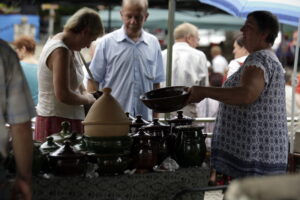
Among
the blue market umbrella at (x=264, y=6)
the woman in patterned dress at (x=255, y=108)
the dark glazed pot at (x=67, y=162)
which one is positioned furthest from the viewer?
the blue market umbrella at (x=264, y=6)

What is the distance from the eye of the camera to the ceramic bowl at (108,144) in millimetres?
2998

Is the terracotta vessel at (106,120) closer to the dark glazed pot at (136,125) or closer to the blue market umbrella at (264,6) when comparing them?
the dark glazed pot at (136,125)

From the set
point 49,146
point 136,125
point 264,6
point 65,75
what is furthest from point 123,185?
point 264,6

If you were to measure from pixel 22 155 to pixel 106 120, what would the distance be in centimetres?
68

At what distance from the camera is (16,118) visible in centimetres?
239

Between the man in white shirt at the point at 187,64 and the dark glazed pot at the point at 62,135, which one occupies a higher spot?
the man in white shirt at the point at 187,64

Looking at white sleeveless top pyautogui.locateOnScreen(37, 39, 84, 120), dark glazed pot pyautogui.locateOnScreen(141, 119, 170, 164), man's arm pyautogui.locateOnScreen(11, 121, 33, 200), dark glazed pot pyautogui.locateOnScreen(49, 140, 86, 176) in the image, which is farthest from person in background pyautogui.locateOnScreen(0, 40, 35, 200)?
white sleeveless top pyautogui.locateOnScreen(37, 39, 84, 120)

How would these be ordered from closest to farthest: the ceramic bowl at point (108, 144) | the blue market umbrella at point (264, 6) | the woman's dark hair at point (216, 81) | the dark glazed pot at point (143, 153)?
1. the ceramic bowl at point (108, 144)
2. the dark glazed pot at point (143, 153)
3. the blue market umbrella at point (264, 6)
4. the woman's dark hair at point (216, 81)

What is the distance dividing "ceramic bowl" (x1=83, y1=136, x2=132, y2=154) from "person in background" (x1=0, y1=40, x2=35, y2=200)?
61 centimetres

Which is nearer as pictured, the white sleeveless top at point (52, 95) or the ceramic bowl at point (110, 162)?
the ceramic bowl at point (110, 162)

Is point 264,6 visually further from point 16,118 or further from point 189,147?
point 16,118

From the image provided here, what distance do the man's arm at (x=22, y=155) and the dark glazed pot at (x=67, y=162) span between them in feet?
1.55

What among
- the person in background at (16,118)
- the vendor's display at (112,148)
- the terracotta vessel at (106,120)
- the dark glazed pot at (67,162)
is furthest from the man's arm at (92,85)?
the person in background at (16,118)

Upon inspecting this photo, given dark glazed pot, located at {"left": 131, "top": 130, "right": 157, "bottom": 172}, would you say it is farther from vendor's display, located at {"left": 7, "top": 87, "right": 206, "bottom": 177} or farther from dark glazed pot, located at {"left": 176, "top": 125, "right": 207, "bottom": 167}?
dark glazed pot, located at {"left": 176, "top": 125, "right": 207, "bottom": 167}
